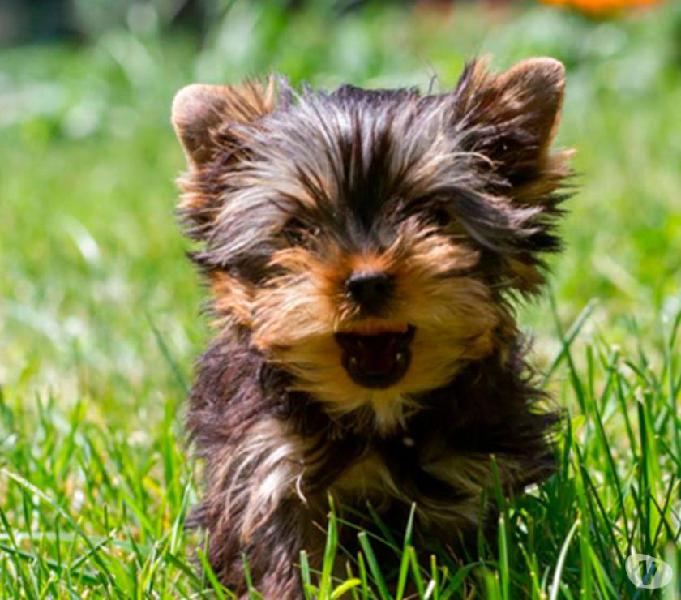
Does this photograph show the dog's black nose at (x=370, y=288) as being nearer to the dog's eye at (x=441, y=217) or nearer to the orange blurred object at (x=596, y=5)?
the dog's eye at (x=441, y=217)

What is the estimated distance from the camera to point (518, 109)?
11.0 feet

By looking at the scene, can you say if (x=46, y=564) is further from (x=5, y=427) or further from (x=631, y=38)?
(x=631, y=38)

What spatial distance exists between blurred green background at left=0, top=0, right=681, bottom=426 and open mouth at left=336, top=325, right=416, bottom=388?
951 millimetres

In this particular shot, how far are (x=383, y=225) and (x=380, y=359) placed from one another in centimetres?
27

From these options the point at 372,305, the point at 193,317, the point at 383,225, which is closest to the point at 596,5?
the point at 193,317

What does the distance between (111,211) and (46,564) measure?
484 centimetres

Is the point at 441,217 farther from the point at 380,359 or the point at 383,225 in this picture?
the point at 380,359

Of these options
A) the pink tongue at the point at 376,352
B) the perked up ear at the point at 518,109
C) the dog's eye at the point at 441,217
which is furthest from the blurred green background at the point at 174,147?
the pink tongue at the point at 376,352

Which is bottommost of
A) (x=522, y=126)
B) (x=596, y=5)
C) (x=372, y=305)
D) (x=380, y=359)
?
(x=380, y=359)

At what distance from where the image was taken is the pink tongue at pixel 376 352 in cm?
305

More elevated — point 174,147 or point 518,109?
point 518,109

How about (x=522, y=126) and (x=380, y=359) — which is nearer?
(x=380, y=359)

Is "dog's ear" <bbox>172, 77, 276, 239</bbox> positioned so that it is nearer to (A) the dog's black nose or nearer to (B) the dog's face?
(B) the dog's face

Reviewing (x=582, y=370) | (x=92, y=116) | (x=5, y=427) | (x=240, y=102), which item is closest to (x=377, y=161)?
(x=240, y=102)
